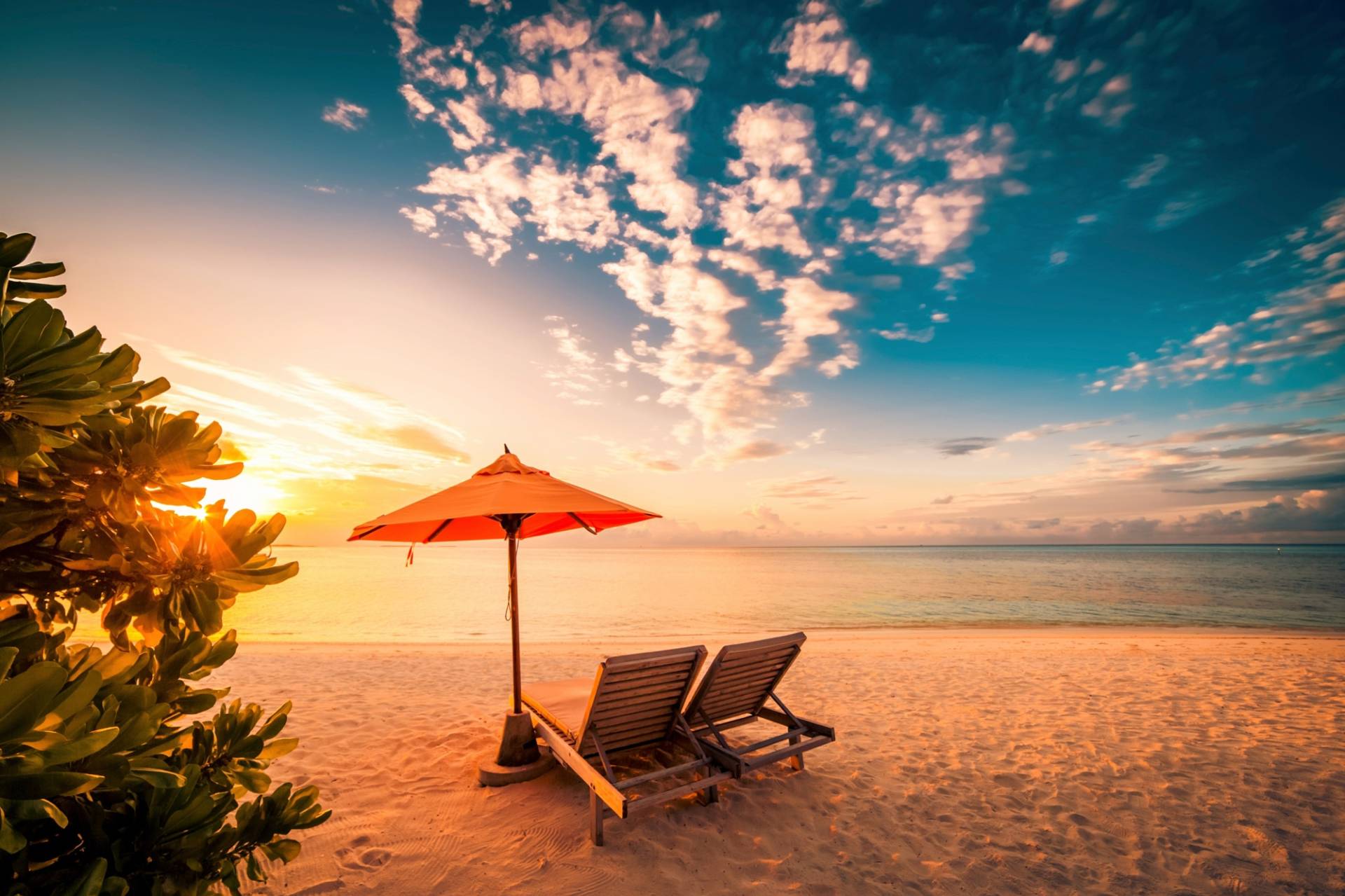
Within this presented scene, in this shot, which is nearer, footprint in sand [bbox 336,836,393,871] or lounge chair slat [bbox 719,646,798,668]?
footprint in sand [bbox 336,836,393,871]

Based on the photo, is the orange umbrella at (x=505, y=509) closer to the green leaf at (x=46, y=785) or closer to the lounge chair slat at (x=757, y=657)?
the lounge chair slat at (x=757, y=657)

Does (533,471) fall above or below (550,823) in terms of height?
above

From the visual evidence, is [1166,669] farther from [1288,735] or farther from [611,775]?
[611,775]

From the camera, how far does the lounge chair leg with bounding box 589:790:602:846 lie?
357 centimetres

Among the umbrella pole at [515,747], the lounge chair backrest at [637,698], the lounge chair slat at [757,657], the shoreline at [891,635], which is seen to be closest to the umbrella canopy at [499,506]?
the umbrella pole at [515,747]

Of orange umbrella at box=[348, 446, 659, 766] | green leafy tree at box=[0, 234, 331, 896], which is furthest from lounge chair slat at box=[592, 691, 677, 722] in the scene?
green leafy tree at box=[0, 234, 331, 896]

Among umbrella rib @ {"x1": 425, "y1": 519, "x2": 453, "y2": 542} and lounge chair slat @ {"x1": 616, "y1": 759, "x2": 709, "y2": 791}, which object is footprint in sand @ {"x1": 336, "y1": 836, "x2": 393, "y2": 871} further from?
umbrella rib @ {"x1": 425, "y1": 519, "x2": 453, "y2": 542}

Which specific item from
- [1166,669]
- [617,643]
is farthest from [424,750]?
[1166,669]

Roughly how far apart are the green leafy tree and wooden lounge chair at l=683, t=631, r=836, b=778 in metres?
3.09

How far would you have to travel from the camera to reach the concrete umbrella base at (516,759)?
4383 mm

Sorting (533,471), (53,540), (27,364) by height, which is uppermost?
(533,471)

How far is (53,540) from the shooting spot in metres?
1.43

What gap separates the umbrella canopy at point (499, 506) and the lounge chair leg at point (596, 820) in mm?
1997

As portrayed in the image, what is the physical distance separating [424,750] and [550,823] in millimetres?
2091
